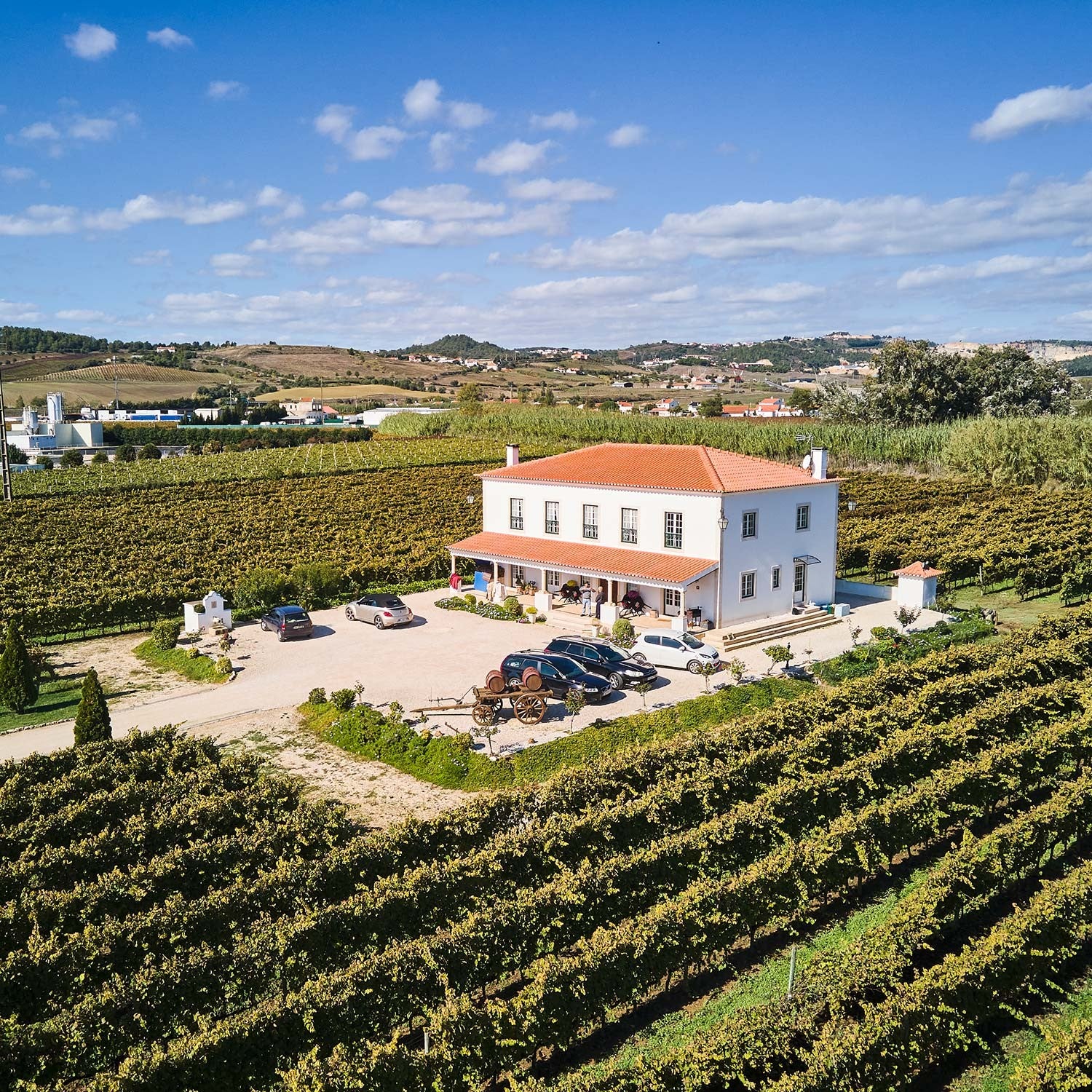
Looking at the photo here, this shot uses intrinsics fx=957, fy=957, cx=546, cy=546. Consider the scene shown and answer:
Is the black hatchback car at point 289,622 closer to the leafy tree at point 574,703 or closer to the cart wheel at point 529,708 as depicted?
the cart wheel at point 529,708

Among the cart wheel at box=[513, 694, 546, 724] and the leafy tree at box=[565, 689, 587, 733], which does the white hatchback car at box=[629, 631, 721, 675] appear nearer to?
the leafy tree at box=[565, 689, 587, 733]

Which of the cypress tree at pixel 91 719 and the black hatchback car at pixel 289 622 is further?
the black hatchback car at pixel 289 622

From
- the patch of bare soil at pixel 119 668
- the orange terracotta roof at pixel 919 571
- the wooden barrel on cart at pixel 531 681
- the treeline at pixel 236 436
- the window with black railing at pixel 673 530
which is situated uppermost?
the treeline at pixel 236 436

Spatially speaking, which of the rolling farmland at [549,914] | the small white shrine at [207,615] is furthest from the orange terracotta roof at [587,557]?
the rolling farmland at [549,914]

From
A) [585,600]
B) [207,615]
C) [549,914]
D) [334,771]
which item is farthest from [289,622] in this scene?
[549,914]

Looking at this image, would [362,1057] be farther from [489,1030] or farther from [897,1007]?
[897,1007]
